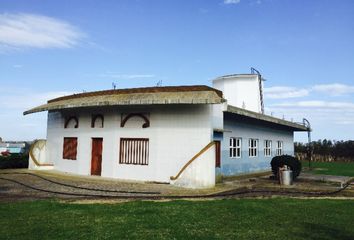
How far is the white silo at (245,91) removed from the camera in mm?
33062

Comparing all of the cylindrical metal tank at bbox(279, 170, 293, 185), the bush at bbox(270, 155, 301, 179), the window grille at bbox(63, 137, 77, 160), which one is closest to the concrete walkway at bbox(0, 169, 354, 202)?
the cylindrical metal tank at bbox(279, 170, 293, 185)

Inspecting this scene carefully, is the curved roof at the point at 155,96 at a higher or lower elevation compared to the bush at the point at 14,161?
higher

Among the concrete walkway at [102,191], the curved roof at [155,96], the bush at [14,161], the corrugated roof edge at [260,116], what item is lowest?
the concrete walkway at [102,191]

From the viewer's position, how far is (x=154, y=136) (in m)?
19.1

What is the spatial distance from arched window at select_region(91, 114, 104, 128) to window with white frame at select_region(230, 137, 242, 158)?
803 cm

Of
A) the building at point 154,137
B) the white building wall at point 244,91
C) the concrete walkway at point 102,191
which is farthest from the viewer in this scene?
the white building wall at point 244,91

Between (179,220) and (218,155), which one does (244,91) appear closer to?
(218,155)

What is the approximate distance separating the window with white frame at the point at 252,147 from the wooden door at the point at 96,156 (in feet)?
33.1

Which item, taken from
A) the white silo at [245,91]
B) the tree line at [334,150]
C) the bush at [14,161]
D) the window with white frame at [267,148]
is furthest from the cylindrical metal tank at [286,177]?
the tree line at [334,150]

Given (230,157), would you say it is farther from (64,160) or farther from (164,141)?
(64,160)

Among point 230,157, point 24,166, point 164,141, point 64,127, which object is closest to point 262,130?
point 230,157

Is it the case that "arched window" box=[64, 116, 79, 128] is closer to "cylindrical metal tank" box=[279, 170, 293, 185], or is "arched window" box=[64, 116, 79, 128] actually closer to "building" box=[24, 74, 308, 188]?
"building" box=[24, 74, 308, 188]

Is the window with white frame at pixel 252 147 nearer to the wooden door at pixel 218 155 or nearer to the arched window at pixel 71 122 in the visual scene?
the wooden door at pixel 218 155

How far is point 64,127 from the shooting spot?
2398 centimetres
